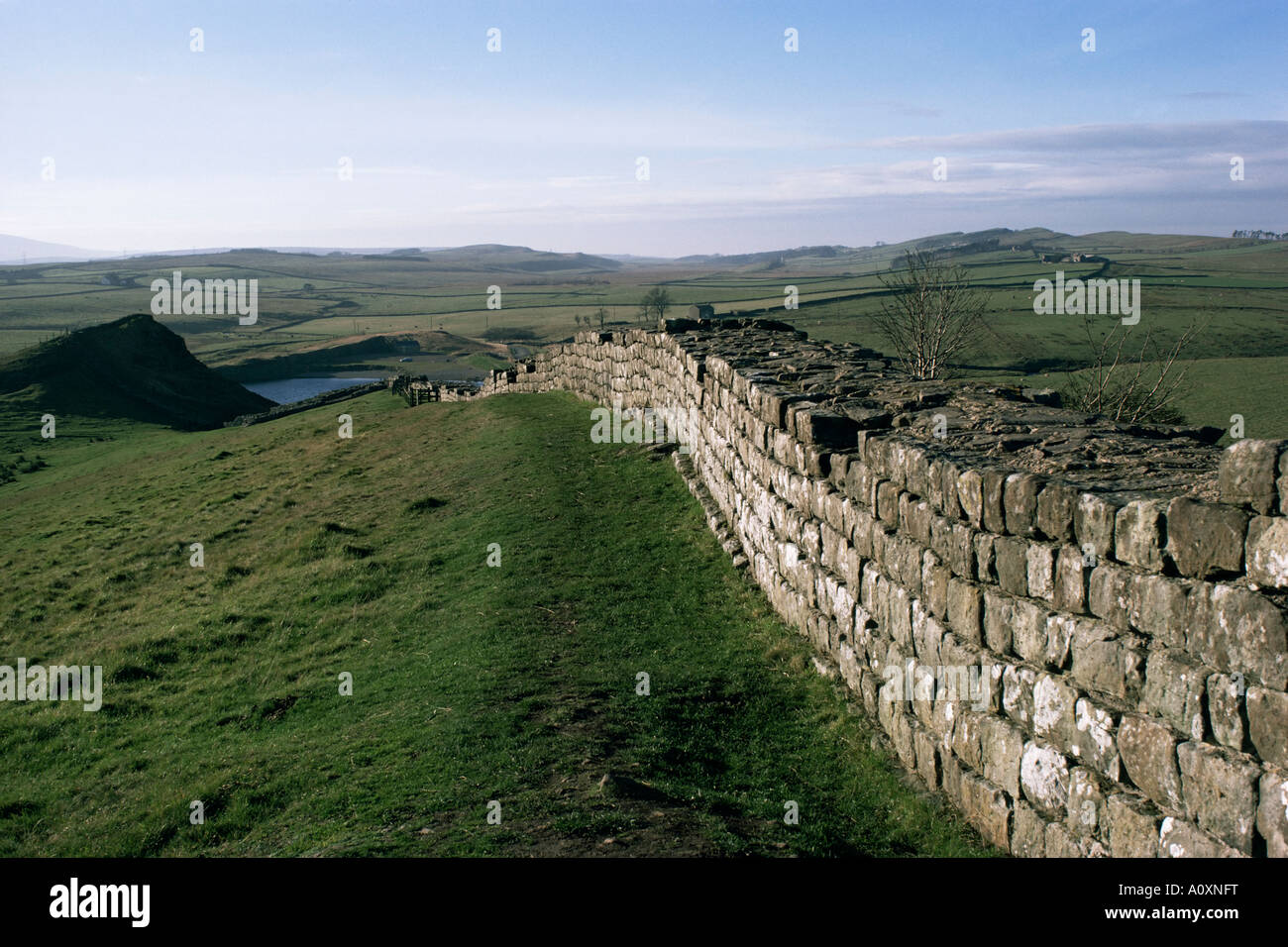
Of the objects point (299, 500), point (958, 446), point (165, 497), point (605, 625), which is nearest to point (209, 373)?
point (165, 497)

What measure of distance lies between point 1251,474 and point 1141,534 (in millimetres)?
788

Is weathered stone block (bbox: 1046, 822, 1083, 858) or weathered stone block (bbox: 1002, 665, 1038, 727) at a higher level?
weathered stone block (bbox: 1002, 665, 1038, 727)

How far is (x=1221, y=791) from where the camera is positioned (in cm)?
508

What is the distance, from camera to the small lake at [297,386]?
8725 centimetres

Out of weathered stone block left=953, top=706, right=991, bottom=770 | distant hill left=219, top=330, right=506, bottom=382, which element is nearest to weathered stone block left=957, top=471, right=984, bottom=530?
weathered stone block left=953, top=706, right=991, bottom=770

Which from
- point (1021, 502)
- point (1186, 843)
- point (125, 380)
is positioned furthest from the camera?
point (125, 380)

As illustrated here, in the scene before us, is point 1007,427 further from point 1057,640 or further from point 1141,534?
point 1141,534

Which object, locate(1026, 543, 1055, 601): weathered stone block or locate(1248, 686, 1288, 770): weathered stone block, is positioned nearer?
locate(1248, 686, 1288, 770): weathered stone block

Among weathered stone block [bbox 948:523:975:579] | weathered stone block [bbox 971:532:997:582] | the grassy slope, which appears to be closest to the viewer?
weathered stone block [bbox 971:532:997:582]

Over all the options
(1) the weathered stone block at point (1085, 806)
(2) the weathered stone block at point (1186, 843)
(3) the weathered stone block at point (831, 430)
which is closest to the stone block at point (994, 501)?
(1) the weathered stone block at point (1085, 806)

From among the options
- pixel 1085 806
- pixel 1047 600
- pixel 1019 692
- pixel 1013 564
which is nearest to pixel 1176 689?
pixel 1085 806

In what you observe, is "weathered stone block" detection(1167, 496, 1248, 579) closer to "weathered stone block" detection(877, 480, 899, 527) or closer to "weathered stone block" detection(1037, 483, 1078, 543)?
"weathered stone block" detection(1037, 483, 1078, 543)

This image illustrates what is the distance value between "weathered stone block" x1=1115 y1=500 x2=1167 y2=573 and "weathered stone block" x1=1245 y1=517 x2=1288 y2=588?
569 millimetres

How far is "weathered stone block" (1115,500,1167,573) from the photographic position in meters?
5.57
